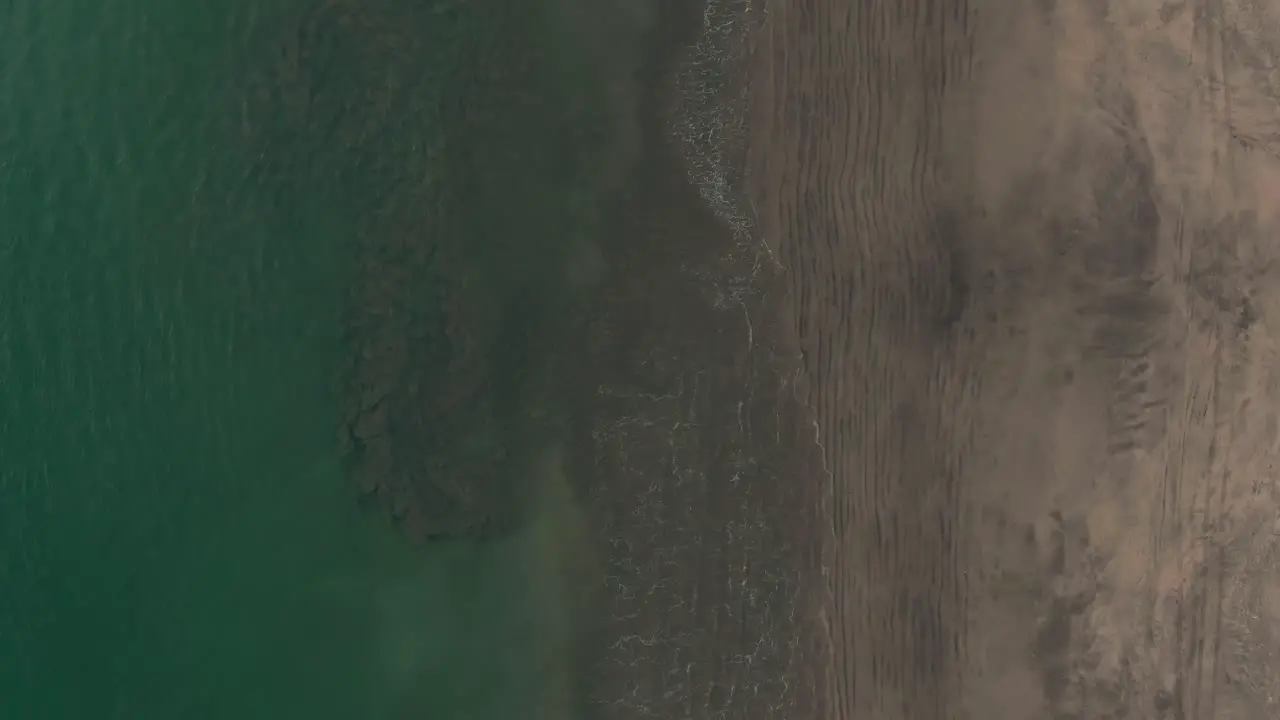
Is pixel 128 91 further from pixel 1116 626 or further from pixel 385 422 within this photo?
pixel 1116 626

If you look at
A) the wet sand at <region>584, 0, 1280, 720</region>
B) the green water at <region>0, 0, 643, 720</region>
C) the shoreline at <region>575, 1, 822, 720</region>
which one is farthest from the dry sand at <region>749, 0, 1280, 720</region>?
the green water at <region>0, 0, 643, 720</region>

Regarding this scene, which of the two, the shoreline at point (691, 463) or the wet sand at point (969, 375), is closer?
the wet sand at point (969, 375)

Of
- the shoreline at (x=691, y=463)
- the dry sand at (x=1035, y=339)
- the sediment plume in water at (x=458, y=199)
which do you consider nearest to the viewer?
the dry sand at (x=1035, y=339)

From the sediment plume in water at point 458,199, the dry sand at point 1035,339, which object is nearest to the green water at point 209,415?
the sediment plume in water at point 458,199

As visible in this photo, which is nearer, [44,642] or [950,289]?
[950,289]

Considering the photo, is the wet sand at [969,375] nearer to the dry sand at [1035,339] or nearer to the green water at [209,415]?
the dry sand at [1035,339]

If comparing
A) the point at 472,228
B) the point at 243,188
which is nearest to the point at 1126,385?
the point at 472,228

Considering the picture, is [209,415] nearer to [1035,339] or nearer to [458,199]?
[458,199]
